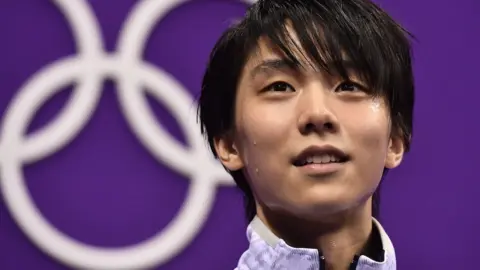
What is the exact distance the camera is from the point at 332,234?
76 centimetres

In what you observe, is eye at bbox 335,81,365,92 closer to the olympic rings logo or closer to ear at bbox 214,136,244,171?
ear at bbox 214,136,244,171

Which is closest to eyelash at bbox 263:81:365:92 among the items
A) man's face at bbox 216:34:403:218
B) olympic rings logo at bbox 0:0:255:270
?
man's face at bbox 216:34:403:218

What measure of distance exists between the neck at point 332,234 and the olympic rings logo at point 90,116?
730 mm

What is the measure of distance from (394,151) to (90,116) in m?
0.82

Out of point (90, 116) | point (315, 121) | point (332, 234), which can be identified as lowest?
point (332, 234)

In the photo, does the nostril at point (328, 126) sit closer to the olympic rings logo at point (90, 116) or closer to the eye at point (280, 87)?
the eye at point (280, 87)

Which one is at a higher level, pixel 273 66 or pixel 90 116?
pixel 90 116

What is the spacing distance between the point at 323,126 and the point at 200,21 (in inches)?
35.4

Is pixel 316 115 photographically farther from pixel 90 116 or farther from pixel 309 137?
pixel 90 116

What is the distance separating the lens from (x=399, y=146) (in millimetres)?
823

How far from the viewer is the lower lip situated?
703 millimetres

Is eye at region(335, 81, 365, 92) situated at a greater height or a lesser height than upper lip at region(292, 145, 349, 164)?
greater

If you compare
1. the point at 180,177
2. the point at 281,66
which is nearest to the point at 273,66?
the point at 281,66

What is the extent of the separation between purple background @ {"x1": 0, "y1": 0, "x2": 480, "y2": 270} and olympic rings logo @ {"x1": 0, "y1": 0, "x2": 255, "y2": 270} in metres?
0.02
